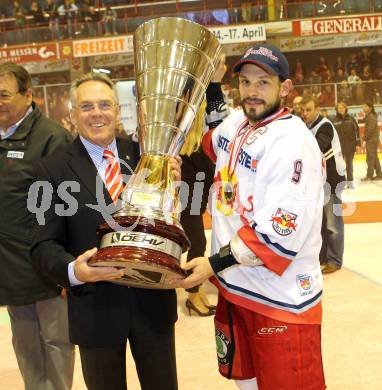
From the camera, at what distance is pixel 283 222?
5.51 feet

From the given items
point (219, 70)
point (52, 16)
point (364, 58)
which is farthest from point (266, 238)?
point (52, 16)

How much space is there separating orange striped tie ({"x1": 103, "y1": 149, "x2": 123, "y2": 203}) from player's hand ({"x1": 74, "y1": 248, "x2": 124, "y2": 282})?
0.25 meters

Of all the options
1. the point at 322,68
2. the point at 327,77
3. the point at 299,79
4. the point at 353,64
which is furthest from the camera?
the point at 322,68

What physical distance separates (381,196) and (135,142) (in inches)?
276

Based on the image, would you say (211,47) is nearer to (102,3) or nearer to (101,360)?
(101,360)

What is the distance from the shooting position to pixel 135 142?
6.42 ft

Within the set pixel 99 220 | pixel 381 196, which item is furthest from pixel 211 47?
pixel 381 196

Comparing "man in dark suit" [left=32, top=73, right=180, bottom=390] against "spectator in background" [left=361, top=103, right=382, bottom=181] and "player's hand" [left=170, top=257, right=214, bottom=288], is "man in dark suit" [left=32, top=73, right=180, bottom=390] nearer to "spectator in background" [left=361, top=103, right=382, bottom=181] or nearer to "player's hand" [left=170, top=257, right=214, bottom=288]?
"player's hand" [left=170, top=257, right=214, bottom=288]

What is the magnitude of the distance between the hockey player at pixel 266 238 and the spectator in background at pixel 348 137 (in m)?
7.51

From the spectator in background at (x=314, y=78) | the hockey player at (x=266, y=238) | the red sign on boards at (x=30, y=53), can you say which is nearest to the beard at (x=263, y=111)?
the hockey player at (x=266, y=238)

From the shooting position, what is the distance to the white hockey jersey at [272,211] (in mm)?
1686

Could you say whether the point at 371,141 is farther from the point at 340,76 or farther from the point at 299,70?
the point at 299,70

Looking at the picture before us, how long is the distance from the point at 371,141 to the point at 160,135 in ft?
28.5

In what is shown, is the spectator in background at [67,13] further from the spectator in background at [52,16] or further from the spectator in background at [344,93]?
the spectator in background at [344,93]
